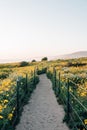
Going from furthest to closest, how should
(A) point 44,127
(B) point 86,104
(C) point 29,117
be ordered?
(C) point 29,117, (A) point 44,127, (B) point 86,104

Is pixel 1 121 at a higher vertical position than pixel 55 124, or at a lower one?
higher

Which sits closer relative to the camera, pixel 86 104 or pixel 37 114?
pixel 86 104

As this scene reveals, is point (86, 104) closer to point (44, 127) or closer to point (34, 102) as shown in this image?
point (44, 127)

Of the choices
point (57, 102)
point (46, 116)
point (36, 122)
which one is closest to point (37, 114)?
point (46, 116)

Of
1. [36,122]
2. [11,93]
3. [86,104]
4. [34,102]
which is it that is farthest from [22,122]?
[34,102]

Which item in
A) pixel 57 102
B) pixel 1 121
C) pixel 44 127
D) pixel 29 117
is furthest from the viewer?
pixel 57 102

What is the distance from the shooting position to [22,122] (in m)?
12.0

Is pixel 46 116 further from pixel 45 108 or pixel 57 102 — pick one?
pixel 57 102

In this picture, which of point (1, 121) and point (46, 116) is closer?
point (1, 121)

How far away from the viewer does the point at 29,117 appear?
13.0 metres

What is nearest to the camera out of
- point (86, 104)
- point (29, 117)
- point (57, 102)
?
point (86, 104)

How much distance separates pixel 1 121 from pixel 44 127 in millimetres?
3331

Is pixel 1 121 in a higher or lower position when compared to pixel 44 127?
higher

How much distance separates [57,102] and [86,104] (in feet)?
→ 21.8
